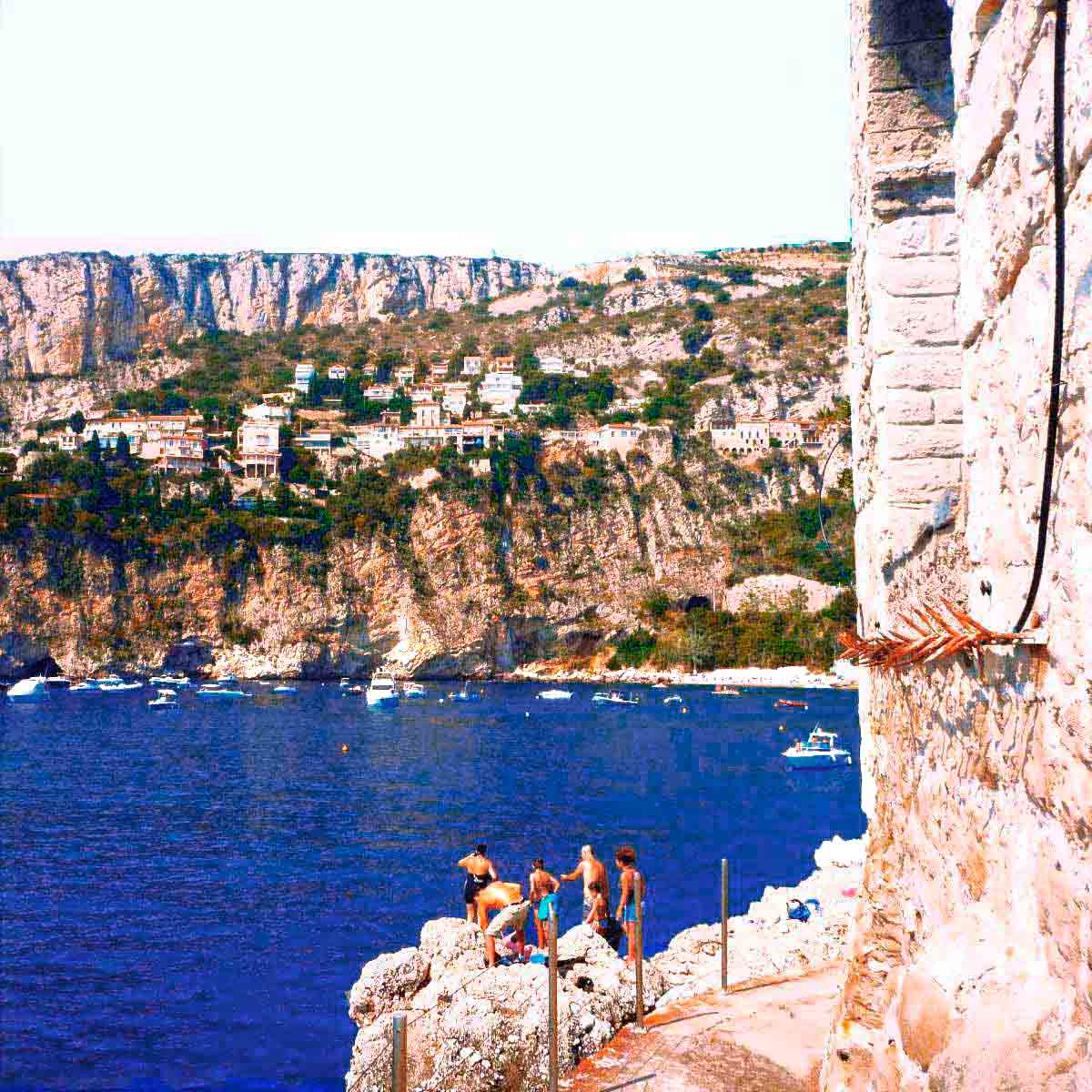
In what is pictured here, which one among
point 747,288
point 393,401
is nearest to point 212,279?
point 393,401

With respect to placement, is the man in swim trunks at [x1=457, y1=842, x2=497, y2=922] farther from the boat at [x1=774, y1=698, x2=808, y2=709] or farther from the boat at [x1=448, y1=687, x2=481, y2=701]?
the boat at [x1=448, y1=687, x2=481, y2=701]

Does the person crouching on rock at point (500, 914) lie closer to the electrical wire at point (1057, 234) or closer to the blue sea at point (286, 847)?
the blue sea at point (286, 847)

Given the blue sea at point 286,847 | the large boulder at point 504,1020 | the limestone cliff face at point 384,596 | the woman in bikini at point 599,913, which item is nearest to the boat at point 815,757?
the blue sea at point 286,847

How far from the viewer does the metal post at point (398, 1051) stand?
5.25 m

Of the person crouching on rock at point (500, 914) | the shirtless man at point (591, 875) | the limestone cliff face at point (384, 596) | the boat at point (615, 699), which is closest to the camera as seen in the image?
the person crouching on rock at point (500, 914)

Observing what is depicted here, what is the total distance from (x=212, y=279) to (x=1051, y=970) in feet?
635

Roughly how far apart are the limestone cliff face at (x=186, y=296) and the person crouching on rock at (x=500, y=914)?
526 ft

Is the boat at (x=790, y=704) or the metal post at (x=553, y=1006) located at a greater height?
the metal post at (x=553, y=1006)

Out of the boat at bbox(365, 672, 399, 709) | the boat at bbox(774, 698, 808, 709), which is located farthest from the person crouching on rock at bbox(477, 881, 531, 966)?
the boat at bbox(774, 698, 808, 709)

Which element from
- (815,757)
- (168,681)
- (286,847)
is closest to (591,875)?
(286,847)

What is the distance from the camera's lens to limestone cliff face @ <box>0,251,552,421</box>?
168750mm

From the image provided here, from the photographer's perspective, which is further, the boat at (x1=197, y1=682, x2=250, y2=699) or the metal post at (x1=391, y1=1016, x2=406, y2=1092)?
the boat at (x1=197, y1=682, x2=250, y2=699)

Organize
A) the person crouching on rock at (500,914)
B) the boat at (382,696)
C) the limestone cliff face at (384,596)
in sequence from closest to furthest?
the person crouching on rock at (500,914)
the boat at (382,696)
the limestone cliff face at (384,596)

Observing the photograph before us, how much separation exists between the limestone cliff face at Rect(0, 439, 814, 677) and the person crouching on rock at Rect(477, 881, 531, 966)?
92390mm
